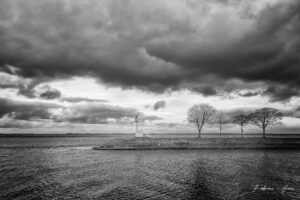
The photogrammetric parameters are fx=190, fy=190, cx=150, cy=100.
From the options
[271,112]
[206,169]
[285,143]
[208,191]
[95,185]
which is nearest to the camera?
[208,191]

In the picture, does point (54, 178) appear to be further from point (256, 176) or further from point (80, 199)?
point (256, 176)

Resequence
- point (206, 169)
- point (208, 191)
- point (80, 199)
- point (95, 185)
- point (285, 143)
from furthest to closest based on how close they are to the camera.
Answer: point (285, 143)
point (206, 169)
point (95, 185)
point (208, 191)
point (80, 199)

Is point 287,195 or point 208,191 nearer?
point 287,195

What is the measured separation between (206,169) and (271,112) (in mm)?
78527

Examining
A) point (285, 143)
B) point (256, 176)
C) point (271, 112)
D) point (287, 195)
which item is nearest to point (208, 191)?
point (287, 195)

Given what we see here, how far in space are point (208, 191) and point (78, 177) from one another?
19.7 m

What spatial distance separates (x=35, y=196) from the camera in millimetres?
20719

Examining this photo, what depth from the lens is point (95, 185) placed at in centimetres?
2491

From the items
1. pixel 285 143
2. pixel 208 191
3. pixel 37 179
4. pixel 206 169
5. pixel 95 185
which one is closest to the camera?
pixel 208 191

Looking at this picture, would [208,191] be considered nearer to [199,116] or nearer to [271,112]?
[199,116]

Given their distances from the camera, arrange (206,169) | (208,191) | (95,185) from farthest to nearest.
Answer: (206,169)
(95,185)
(208,191)

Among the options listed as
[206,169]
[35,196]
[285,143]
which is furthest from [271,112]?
[35,196]

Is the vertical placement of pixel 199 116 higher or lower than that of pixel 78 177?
higher

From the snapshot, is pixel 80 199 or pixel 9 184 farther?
pixel 9 184
